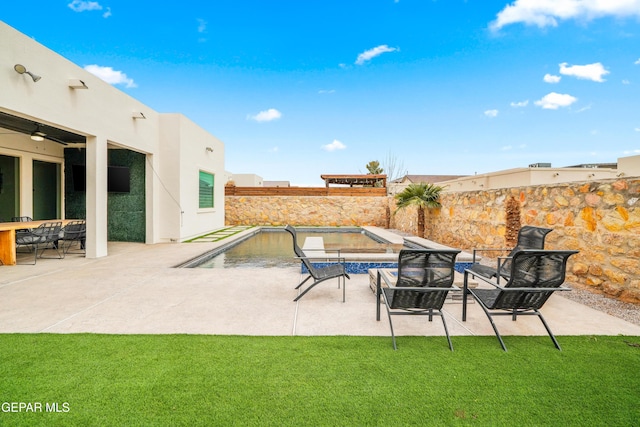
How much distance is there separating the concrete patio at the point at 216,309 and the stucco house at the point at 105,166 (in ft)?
11.5

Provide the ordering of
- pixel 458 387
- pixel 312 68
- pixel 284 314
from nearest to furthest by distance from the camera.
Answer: pixel 458 387, pixel 284 314, pixel 312 68

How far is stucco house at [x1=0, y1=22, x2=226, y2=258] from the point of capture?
7902mm

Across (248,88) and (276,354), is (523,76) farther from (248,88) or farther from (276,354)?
(276,354)

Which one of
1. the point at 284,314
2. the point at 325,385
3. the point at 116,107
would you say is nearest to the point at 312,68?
the point at 116,107

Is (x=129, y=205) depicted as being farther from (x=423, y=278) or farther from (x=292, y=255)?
(x=423, y=278)

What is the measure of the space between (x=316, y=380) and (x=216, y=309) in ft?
7.03

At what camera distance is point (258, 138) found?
1282 inches

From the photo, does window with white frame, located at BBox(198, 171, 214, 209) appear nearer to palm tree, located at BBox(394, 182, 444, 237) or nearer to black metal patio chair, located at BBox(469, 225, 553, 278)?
palm tree, located at BBox(394, 182, 444, 237)

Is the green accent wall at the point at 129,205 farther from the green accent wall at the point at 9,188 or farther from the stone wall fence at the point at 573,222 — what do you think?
the stone wall fence at the point at 573,222

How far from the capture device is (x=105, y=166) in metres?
Result: 8.43

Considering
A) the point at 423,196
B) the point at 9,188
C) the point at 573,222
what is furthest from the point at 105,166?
the point at 573,222

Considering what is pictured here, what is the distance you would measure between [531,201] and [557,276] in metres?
4.24

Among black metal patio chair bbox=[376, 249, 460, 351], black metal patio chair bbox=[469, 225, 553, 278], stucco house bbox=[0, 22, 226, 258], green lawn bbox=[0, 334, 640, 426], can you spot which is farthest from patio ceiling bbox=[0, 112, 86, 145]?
black metal patio chair bbox=[469, 225, 553, 278]

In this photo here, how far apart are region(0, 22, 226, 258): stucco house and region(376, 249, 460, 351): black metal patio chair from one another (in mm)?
7913
